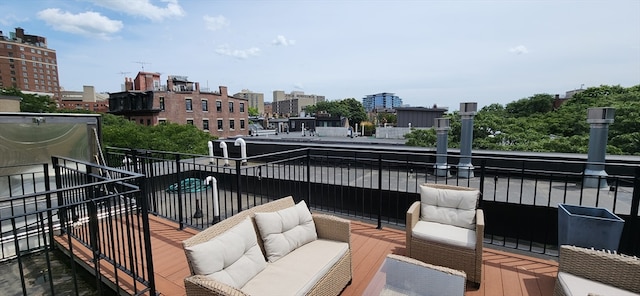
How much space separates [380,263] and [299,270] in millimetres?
1213

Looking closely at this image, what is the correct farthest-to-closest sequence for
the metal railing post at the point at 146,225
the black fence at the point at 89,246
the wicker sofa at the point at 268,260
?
1. the black fence at the point at 89,246
2. the metal railing post at the point at 146,225
3. the wicker sofa at the point at 268,260

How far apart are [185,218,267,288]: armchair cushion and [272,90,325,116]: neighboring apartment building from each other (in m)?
99.5

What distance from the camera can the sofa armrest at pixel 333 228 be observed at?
2.48 m

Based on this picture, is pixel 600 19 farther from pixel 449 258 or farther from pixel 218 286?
pixel 218 286

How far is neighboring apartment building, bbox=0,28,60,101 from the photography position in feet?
202

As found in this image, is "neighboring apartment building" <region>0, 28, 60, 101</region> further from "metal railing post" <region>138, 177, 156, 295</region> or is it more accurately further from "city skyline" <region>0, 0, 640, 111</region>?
"metal railing post" <region>138, 177, 156, 295</region>

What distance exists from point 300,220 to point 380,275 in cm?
87

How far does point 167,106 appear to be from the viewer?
28.9 metres

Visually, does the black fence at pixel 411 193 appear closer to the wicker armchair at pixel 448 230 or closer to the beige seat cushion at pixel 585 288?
the wicker armchair at pixel 448 230

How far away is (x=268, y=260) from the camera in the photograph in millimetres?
2213

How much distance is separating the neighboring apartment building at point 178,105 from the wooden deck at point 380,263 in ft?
96.8

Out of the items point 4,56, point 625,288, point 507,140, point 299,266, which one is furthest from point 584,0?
point 4,56

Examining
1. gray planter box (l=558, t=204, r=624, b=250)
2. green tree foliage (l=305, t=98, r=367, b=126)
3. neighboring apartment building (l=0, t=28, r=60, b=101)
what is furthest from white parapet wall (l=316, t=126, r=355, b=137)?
neighboring apartment building (l=0, t=28, r=60, b=101)

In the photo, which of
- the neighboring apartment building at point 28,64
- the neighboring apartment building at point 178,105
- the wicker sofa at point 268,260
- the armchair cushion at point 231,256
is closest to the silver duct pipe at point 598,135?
the wicker sofa at point 268,260
